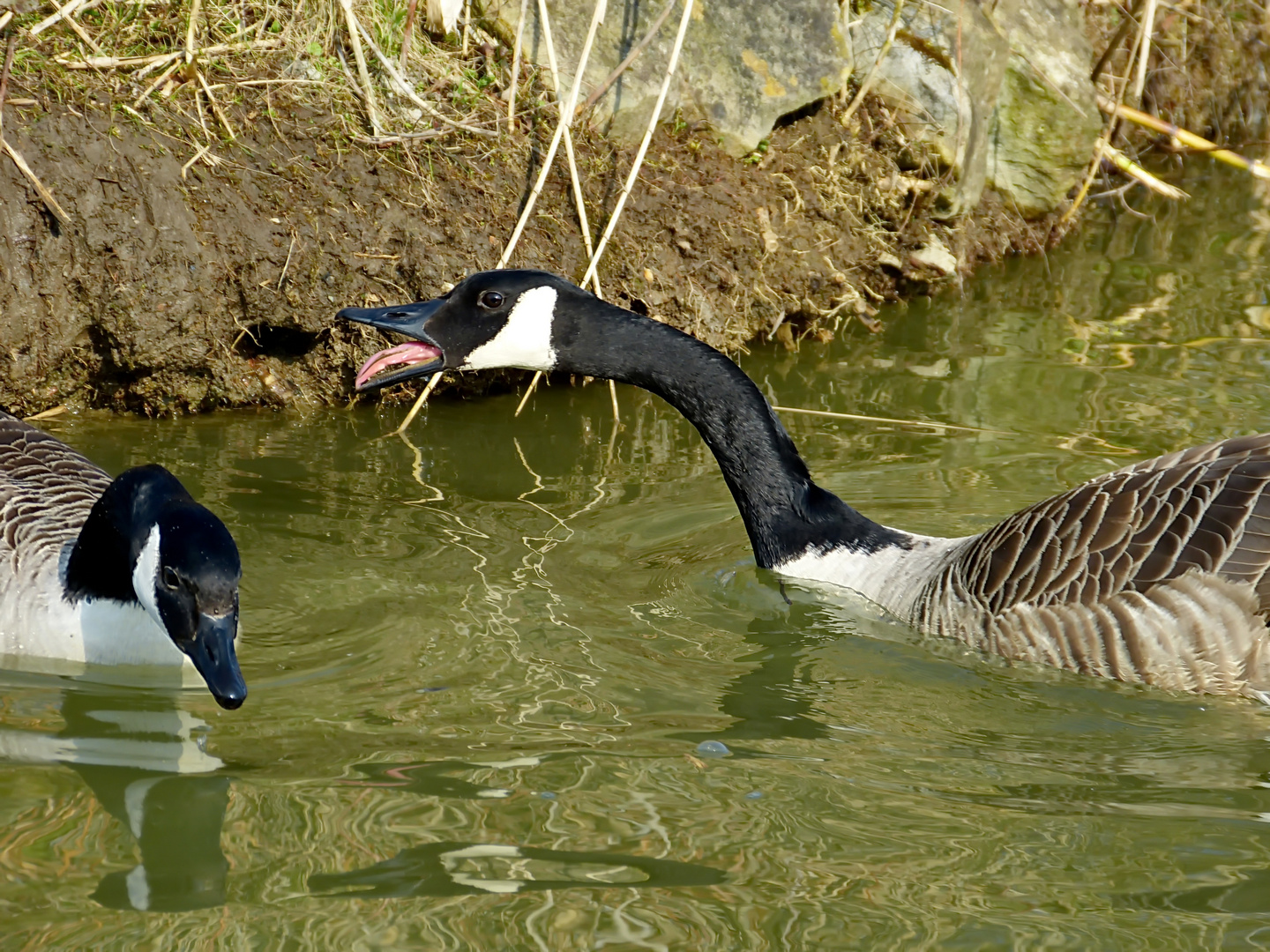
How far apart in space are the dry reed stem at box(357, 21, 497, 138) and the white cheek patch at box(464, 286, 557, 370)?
108 inches

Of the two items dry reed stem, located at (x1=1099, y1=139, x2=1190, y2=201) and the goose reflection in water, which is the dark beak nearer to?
the goose reflection in water

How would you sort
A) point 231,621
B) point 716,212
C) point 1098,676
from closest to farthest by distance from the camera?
point 231,621 < point 1098,676 < point 716,212

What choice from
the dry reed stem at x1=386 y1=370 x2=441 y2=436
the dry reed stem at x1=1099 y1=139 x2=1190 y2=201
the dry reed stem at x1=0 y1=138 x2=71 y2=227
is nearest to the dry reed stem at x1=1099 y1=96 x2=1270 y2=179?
the dry reed stem at x1=1099 y1=139 x2=1190 y2=201

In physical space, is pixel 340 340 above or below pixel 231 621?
above

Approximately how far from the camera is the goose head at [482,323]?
6.20 metres

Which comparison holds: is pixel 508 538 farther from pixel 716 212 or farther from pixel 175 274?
pixel 716 212

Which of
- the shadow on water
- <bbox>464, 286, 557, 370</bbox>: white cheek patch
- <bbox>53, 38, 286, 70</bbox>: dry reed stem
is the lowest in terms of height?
the shadow on water

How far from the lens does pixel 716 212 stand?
952 centimetres

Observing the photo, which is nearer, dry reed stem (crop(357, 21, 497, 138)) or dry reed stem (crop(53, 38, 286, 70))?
dry reed stem (crop(53, 38, 286, 70))

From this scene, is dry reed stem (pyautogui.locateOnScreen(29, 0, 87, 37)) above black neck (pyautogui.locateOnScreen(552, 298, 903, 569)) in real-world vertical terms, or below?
above

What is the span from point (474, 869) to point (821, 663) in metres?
2.09

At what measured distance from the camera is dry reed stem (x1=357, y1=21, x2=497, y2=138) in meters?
8.57

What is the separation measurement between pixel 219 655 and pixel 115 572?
1.05m

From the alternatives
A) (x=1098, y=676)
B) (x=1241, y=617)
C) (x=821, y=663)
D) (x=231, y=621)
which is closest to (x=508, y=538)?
(x=821, y=663)
